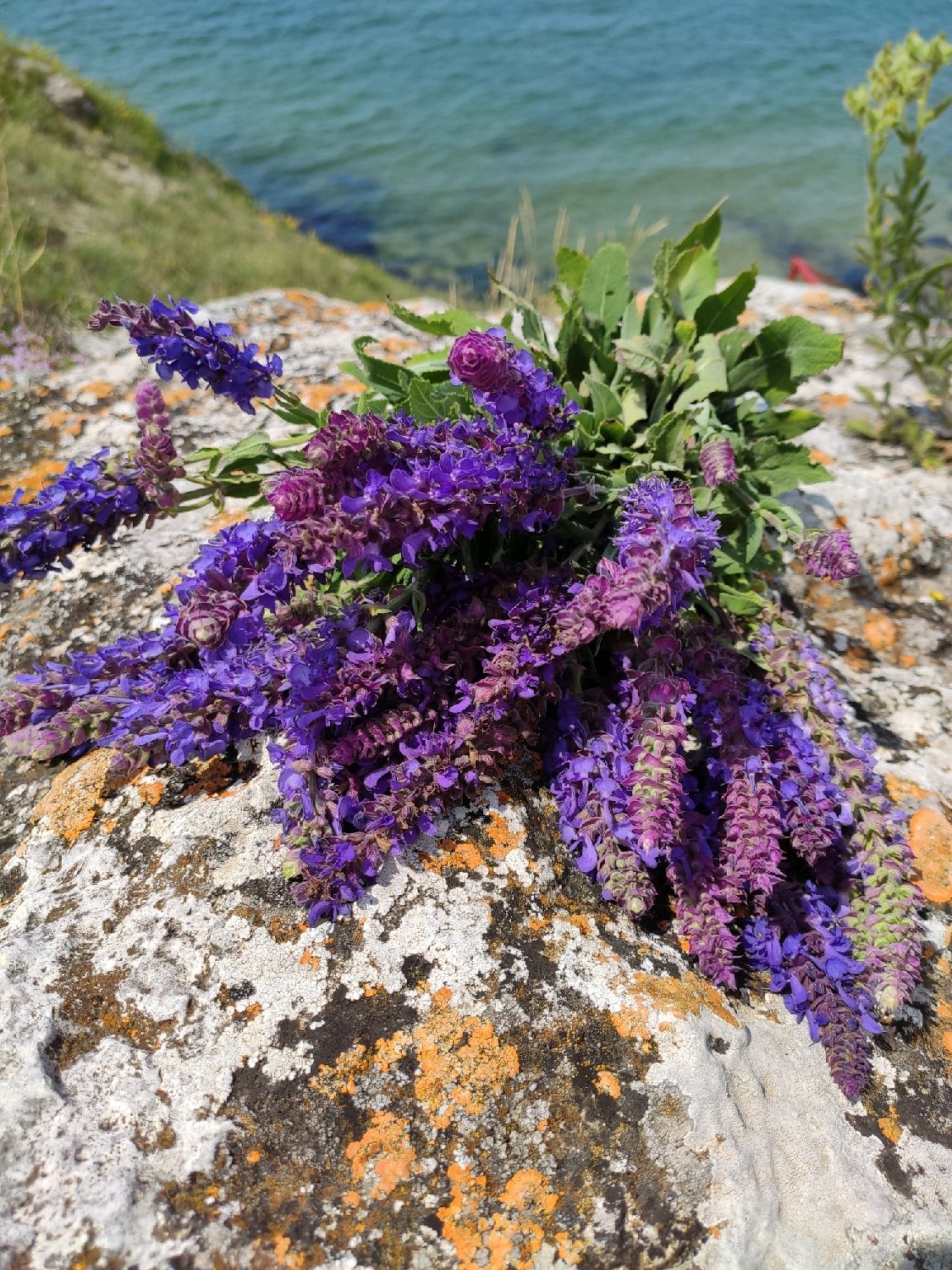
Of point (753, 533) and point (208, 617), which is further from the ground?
point (208, 617)

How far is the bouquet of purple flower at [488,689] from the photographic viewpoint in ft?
5.26

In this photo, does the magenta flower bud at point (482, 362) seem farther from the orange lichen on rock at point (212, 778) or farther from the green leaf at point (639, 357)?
the orange lichen on rock at point (212, 778)

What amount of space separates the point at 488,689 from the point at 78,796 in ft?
3.62

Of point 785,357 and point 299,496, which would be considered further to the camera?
point 785,357

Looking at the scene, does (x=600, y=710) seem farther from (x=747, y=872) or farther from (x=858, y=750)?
(x=858, y=750)

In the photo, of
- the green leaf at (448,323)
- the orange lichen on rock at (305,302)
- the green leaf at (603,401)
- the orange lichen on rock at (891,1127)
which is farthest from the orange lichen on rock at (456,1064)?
the orange lichen on rock at (305,302)

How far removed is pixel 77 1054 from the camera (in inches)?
59.9

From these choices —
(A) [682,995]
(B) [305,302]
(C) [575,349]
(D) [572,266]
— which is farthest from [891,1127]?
(B) [305,302]

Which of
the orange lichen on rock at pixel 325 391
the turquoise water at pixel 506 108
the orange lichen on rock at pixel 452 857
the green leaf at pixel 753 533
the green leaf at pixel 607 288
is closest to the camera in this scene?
the orange lichen on rock at pixel 452 857

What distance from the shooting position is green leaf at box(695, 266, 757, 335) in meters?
2.53

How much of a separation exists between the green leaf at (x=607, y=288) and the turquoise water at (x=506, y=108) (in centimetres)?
1076

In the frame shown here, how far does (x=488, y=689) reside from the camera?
67.8 inches

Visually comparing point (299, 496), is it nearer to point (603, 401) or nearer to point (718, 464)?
point (718, 464)

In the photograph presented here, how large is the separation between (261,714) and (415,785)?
0.37m
